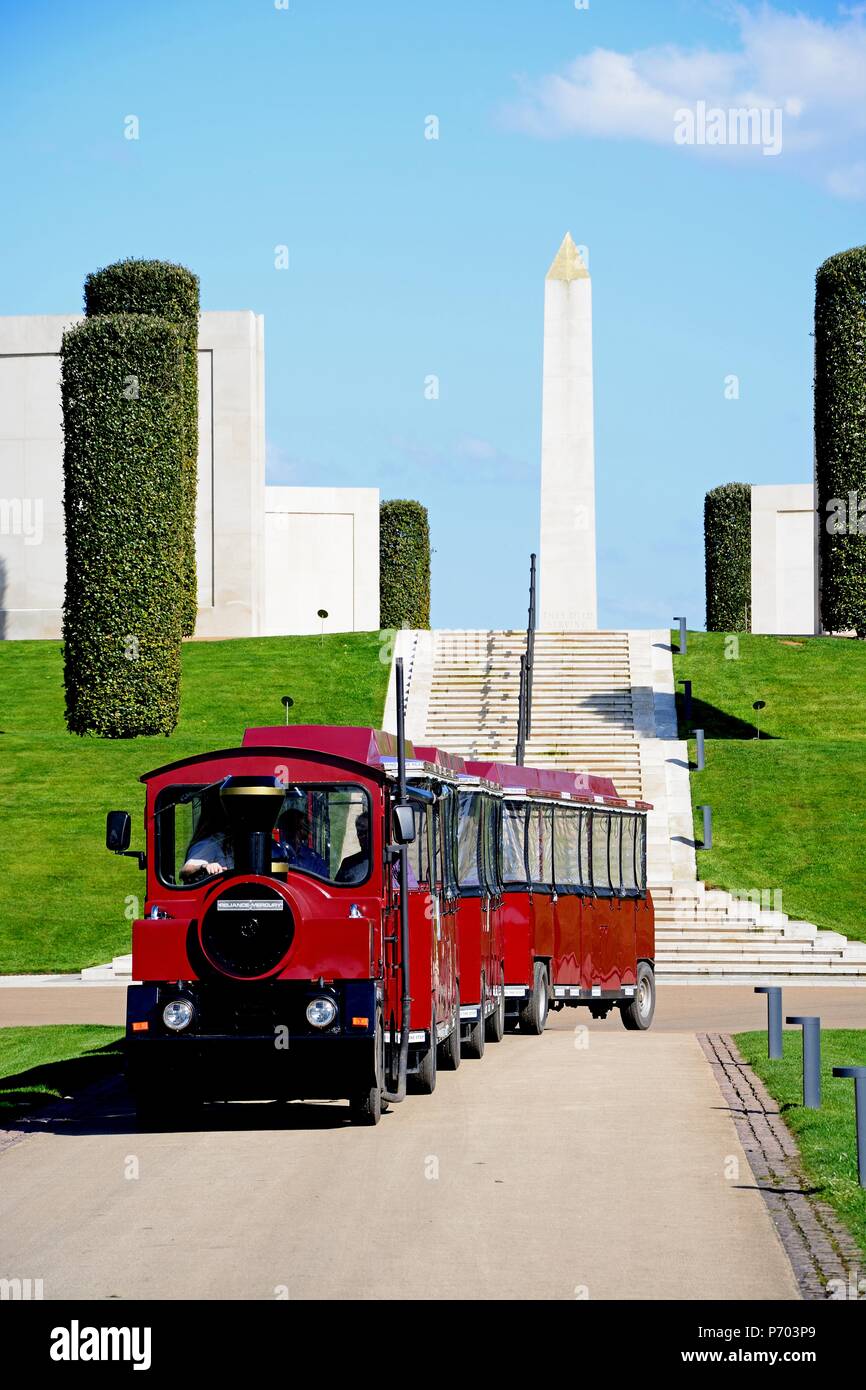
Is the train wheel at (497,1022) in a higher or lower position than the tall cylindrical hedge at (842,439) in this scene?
lower

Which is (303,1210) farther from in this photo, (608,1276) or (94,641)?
(94,641)

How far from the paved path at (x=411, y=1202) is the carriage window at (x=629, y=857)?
876 centimetres

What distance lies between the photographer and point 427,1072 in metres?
16.5

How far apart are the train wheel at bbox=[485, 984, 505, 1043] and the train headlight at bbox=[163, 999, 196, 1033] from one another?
24.0 ft

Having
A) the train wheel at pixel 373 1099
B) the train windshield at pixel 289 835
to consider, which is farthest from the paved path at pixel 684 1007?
the train wheel at pixel 373 1099

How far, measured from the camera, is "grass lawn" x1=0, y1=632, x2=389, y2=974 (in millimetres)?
30844

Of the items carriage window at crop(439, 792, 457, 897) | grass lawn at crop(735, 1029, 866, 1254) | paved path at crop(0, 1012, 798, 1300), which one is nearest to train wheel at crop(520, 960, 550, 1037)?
grass lawn at crop(735, 1029, 866, 1254)

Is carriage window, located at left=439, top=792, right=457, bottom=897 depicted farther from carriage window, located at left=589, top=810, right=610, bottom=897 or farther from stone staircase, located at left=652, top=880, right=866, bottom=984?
stone staircase, located at left=652, top=880, right=866, bottom=984

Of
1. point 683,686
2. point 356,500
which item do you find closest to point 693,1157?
point 683,686

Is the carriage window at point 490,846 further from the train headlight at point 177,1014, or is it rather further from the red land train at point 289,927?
the train headlight at point 177,1014

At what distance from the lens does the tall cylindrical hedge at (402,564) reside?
71.9 meters

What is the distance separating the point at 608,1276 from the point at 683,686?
37.1 m

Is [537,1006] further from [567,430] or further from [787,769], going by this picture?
[567,430]
